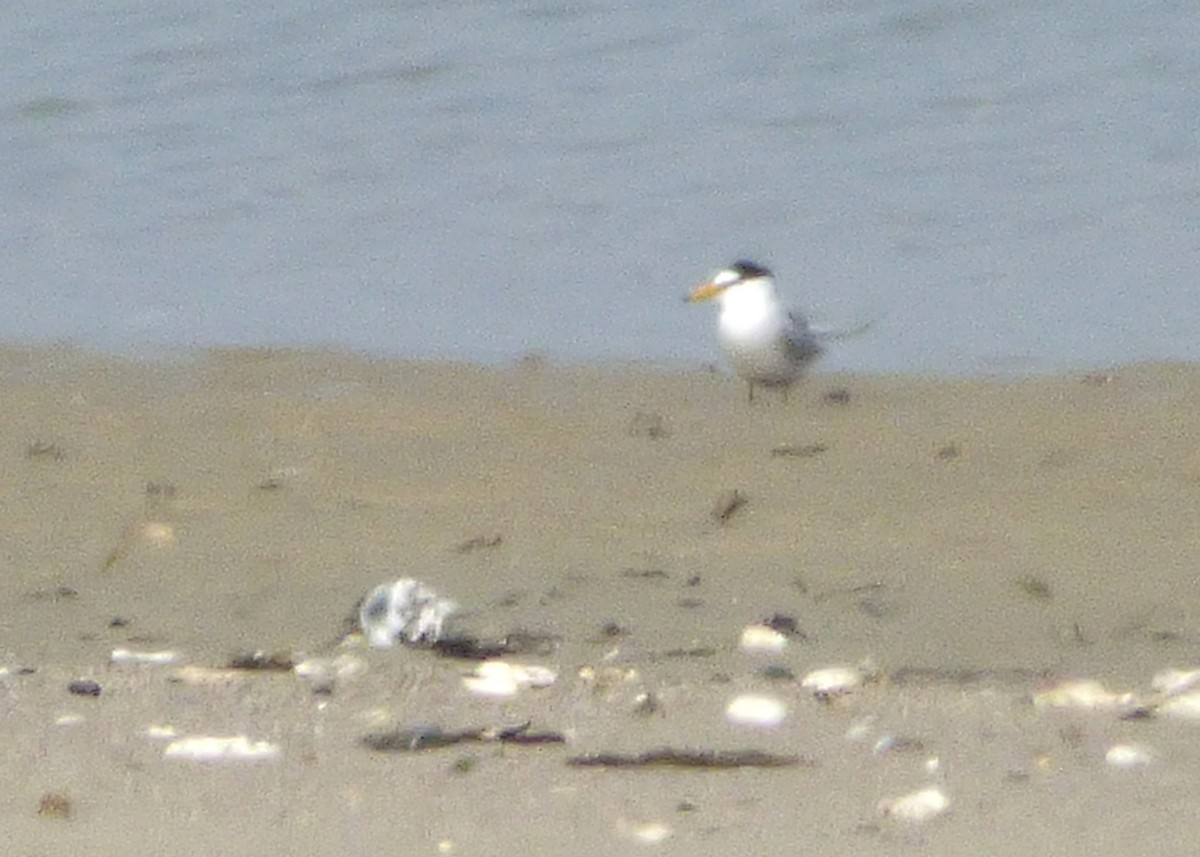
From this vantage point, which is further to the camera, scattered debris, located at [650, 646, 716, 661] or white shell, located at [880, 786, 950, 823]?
scattered debris, located at [650, 646, 716, 661]

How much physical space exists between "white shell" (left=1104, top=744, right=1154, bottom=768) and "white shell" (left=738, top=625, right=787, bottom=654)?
1003mm

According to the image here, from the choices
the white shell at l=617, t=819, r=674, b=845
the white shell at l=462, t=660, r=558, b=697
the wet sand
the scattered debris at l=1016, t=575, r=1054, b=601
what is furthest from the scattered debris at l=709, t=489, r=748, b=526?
the white shell at l=617, t=819, r=674, b=845

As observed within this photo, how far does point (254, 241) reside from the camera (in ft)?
32.8

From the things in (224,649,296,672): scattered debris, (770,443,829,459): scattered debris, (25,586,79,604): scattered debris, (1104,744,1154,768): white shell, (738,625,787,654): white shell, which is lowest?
(770,443,829,459): scattered debris

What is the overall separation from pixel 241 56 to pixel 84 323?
14.2ft

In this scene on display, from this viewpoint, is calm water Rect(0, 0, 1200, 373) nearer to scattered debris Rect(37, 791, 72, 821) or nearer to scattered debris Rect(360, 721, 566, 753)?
scattered debris Rect(360, 721, 566, 753)

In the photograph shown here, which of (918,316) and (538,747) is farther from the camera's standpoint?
(918,316)

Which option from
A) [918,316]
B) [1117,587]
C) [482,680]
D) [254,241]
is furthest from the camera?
[254,241]

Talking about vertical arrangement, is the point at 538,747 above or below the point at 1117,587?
above

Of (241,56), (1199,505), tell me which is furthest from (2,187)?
(1199,505)

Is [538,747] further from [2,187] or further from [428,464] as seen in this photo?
[2,187]

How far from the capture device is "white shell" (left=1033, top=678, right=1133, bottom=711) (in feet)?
14.2

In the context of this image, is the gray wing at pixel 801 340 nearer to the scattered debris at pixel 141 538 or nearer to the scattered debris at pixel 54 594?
the scattered debris at pixel 141 538

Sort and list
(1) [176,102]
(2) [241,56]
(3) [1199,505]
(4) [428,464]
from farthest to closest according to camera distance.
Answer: (2) [241,56], (1) [176,102], (4) [428,464], (3) [1199,505]
